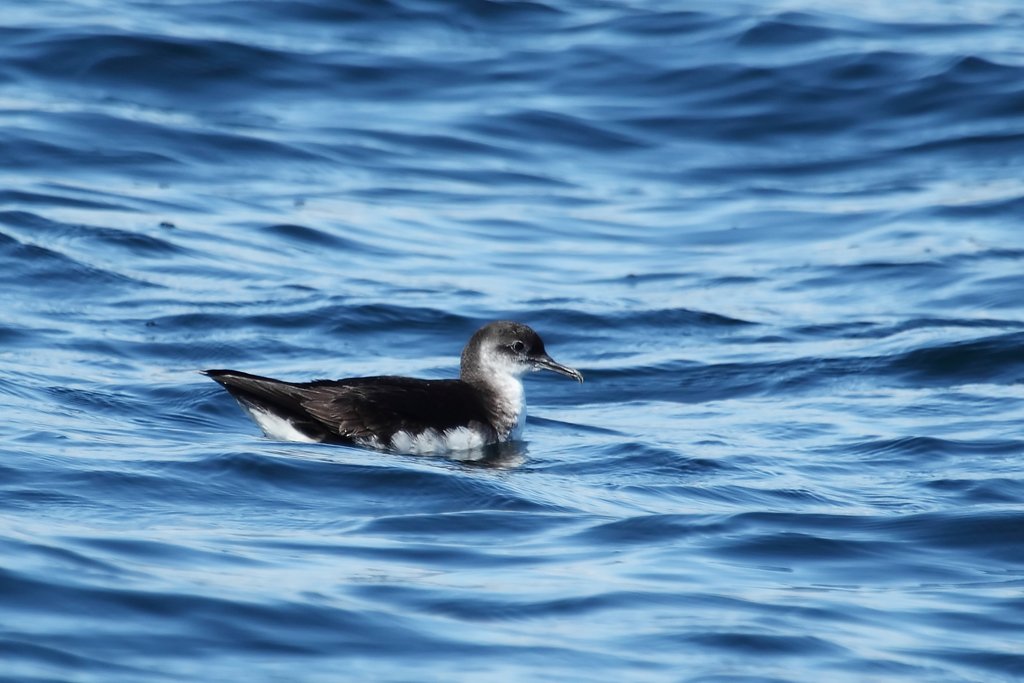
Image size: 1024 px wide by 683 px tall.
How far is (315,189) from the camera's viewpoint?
15.8m

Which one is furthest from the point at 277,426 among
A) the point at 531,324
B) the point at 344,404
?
the point at 531,324

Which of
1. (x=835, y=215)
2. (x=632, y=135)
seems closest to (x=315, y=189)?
(x=632, y=135)

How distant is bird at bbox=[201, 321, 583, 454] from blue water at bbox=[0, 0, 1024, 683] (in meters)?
0.24

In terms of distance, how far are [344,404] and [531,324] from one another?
153 inches

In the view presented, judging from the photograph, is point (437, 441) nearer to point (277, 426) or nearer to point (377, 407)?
point (377, 407)

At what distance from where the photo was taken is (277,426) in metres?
9.39

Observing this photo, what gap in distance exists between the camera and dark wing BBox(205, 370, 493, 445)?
928 centimetres

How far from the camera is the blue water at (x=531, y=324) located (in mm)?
6270

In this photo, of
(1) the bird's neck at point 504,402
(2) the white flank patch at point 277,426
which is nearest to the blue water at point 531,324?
(2) the white flank patch at point 277,426

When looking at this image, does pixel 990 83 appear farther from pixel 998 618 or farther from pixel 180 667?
pixel 180 667

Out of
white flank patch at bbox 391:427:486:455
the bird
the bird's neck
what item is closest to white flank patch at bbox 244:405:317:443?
the bird

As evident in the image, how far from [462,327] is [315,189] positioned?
139 inches

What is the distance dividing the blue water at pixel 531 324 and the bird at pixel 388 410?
24 cm

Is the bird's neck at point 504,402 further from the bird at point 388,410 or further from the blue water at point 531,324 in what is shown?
the blue water at point 531,324
